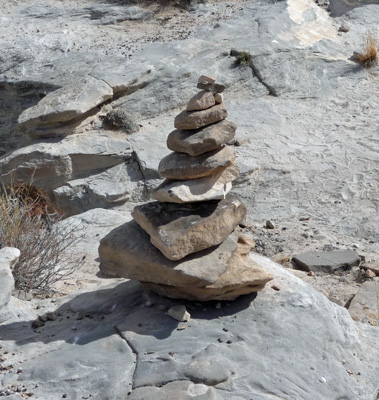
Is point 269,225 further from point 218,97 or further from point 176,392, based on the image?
point 176,392

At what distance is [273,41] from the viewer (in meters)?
9.21

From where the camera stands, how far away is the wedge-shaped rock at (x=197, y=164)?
161 inches

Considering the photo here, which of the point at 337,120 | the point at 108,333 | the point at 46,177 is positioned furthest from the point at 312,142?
the point at 108,333

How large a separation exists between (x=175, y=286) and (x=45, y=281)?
122 cm

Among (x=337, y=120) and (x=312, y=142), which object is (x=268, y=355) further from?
(x=337, y=120)

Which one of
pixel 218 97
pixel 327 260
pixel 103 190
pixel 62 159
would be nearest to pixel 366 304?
pixel 327 260

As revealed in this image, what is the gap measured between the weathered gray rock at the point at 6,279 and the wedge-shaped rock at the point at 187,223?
2.80 ft

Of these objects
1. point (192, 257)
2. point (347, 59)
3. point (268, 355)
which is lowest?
point (347, 59)

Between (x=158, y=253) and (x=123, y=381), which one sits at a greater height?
(x=158, y=253)

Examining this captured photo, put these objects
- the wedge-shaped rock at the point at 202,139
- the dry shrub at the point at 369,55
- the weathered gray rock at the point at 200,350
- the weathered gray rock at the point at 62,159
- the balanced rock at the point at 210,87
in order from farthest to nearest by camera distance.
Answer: the dry shrub at the point at 369,55 < the weathered gray rock at the point at 62,159 < the balanced rock at the point at 210,87 < the wedge-shaped rock at the point at 202,139 < the weathered gray rock at the point at 200,350

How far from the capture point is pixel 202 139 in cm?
405

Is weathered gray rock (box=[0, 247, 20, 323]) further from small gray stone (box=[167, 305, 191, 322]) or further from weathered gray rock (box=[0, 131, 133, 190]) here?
weathered gray rock (box=[0, 131, 133, 190])

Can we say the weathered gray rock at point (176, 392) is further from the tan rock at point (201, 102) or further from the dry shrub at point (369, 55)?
the dry shrub at point (369, 55)

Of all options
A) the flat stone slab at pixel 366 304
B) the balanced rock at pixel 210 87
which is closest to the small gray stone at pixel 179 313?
the balanced rock at pixel 210 87
